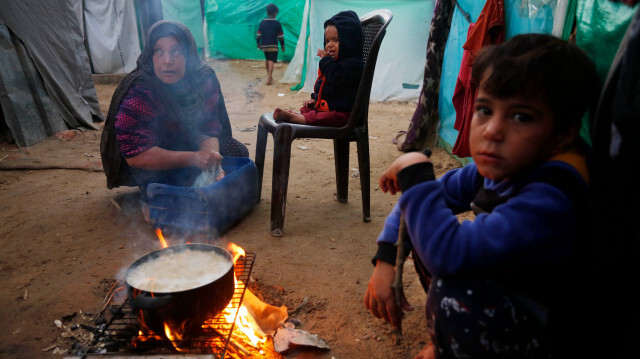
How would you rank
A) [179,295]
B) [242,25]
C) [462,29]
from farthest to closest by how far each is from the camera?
[242,25], [462,29], [179,295]

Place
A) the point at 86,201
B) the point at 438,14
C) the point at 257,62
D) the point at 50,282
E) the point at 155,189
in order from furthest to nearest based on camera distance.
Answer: the point at 257,62
the point at 438,14
the point at 86,201
the point at 155,189
the point at 50,282

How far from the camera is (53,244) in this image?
292cm

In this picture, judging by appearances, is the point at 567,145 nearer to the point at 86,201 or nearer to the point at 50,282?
the point at 50,282

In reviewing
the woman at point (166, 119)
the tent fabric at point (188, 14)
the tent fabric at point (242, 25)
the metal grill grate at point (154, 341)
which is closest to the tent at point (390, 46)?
the tent fabric at point (242, 25)

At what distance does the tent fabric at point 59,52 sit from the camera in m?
5.43

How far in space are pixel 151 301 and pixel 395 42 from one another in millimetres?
8673

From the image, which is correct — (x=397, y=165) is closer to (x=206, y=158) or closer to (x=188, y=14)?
(x=206, y=158)

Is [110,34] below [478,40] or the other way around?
the other way around

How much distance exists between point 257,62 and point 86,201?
42.5ft

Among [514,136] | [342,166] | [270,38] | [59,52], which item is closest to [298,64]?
[270,38]

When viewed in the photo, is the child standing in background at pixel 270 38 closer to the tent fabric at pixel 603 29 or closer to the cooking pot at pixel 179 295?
the cooking pot at pixel 179 295

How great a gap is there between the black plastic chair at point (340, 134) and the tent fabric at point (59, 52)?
414 cm

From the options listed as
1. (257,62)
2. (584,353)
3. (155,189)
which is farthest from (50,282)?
(257,62)

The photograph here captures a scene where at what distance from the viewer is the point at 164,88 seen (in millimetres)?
3178
